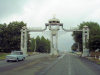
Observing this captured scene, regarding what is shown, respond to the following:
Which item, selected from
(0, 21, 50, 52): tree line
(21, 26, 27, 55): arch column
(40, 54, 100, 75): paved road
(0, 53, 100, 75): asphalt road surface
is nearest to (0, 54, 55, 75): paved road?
(0, 53, 100, 75): asphalt road surface

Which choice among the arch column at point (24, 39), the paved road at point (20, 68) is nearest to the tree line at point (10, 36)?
the arch column at point (24, 39)

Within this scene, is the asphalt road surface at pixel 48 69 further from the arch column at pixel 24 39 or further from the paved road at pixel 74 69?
the arch column at pixel 24 39

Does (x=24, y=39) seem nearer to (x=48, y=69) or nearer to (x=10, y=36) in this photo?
(x=10, y=36)

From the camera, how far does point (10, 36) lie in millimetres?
77500

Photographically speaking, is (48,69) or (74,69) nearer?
(48,69)

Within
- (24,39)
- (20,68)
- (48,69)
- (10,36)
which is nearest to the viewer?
(48,69)

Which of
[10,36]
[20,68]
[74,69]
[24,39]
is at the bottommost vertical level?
[74,69]

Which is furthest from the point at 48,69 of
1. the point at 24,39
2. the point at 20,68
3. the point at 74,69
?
the point at 24,39

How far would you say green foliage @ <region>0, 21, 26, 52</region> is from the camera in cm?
7644

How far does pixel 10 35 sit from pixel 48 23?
2102 centimetres

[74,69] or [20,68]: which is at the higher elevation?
[20,68]

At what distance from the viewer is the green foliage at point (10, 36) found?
76.4m

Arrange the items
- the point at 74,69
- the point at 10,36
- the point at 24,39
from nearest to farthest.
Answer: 1. the point at 74,69
2. the point at 24,39
3. the point at 10,36

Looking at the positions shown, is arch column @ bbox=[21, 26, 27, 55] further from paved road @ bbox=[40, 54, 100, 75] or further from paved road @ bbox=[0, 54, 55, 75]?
paved road @ bbox=[40, 54, 100, 75]
